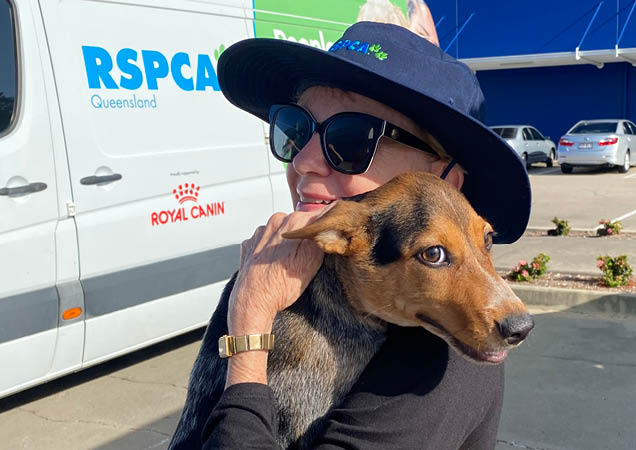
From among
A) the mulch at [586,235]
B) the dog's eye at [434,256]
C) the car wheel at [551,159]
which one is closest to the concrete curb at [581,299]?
Result: the mulch at [586,235]

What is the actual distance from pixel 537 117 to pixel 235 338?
2965cm

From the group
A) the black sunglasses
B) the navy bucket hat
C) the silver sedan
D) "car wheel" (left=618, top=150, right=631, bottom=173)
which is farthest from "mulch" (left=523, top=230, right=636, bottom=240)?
"car wheel" (left=618, top=150, right=631, bottom=173)

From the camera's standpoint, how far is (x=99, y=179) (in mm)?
4508

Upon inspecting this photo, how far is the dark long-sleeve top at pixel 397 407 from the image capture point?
1.45m

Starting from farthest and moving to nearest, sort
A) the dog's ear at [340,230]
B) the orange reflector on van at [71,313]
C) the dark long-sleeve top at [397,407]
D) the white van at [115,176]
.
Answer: the orange reflector on van at [71,313] → the white van at [115,176] → the dog's ear at [340,230] → the dark long-sleeve top at [397,407]

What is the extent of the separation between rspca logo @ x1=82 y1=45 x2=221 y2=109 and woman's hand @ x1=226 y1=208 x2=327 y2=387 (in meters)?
2.81

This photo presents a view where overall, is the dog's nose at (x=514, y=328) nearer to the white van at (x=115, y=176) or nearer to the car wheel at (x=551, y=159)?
the white van at (x=115, y=176)

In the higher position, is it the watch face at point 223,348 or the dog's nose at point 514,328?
the dog's nose at point 514,328

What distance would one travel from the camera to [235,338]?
1.55m

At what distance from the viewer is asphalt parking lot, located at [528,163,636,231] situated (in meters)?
12.5

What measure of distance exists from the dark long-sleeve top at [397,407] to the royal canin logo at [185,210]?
11.3 ft

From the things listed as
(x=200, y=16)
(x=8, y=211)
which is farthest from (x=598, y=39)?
(x=8, y=211)

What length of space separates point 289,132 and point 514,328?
2.76 feet

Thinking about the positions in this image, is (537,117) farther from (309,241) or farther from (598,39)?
(309,241)
